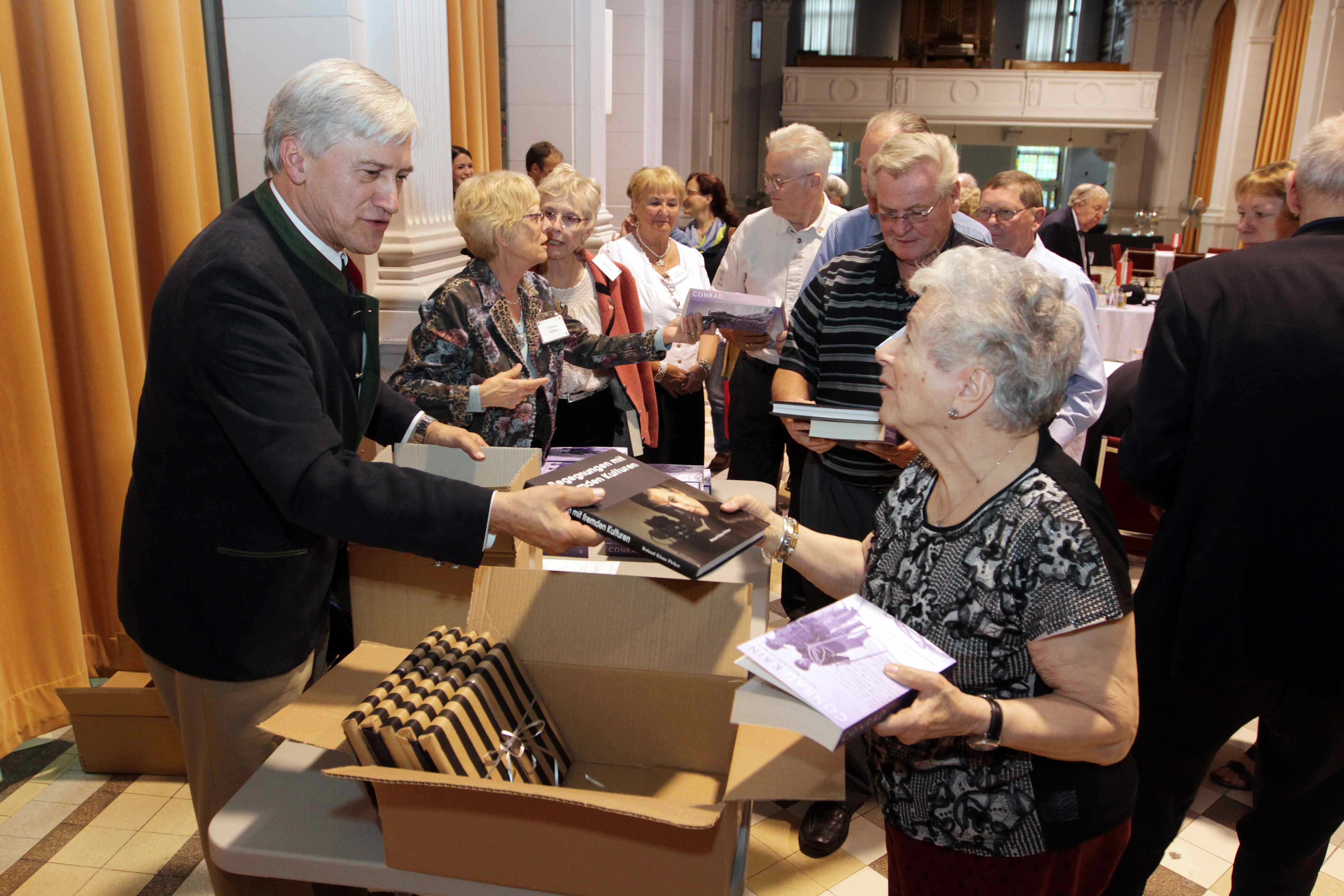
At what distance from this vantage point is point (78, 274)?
102 inches

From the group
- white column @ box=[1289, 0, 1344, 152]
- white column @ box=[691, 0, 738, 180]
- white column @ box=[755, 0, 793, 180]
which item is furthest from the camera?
white column @ box=[755, 0, 793, 180]

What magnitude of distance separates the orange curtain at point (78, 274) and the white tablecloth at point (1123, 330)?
4775 millimetres

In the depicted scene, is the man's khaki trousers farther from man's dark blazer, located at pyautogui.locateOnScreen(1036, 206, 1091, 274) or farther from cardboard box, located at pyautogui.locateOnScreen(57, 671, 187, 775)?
man's dark blazer, located at pyautogui.locateOnScreen(1036, 206, 1091, 274)

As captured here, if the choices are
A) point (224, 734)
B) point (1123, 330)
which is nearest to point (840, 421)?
point (224, 734)

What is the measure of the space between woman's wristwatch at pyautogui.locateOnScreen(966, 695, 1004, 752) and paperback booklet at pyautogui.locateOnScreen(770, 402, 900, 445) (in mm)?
772

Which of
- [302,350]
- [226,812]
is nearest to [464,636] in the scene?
[226,812]

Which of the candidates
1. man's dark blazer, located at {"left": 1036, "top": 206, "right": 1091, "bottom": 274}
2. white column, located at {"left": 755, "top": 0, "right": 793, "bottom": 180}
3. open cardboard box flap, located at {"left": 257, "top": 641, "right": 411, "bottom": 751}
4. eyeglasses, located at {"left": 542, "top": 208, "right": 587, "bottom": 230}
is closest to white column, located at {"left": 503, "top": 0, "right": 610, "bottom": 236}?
eyeglasses, located at {"left": 542, "top": 208, "right": 587, "bottom": 230}

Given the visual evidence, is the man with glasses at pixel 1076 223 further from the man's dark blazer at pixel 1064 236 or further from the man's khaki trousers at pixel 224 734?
the man's khaki trousers at pixel 224 734

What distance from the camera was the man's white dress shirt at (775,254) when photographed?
3.61 m

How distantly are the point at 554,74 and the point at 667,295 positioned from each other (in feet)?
8.42

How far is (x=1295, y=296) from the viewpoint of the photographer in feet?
5.42

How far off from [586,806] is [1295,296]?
5.10 feet

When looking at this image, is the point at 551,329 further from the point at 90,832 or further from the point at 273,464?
the point at 90,832

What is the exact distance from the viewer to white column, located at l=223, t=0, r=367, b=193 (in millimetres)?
2912
